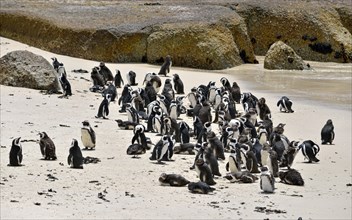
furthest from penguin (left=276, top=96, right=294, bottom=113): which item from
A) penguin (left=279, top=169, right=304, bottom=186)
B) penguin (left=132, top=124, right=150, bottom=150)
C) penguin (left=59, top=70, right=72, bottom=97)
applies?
penguin (left=279, top=169, right=304, bottom=186)

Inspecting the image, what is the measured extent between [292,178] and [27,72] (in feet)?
29.7

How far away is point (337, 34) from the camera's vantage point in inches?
1262

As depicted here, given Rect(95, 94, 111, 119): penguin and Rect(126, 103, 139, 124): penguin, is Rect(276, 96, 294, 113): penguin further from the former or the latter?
Rect(95, 94, 111, 119): penguin

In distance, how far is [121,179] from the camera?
11.6 m

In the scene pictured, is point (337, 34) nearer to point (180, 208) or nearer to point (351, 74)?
point (351, 74)

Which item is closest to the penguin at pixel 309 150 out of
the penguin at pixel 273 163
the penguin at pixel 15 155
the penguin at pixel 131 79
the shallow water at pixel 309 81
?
the penguin at pixel 273 163

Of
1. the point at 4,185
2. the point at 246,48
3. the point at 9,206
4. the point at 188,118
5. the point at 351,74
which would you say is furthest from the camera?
the point at 246,48

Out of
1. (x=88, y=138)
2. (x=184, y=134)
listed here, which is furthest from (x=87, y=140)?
(x=184, y=134)

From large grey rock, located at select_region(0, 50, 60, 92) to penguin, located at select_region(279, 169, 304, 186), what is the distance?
27.5 ft

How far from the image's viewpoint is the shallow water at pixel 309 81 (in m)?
22.1

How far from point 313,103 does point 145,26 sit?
953cm

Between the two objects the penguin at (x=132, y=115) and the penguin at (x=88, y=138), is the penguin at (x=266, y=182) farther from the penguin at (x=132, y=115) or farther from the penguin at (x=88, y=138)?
the penguin at (x=132, y=115)

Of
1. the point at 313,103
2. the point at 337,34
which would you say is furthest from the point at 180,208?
the point at 337,34

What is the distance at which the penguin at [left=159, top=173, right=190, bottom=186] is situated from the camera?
448 inches
